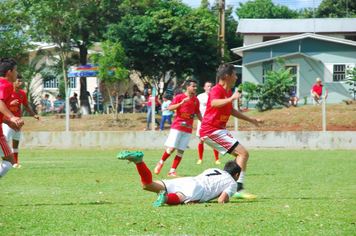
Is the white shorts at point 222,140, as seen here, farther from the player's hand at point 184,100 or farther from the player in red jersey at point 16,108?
the player in red jersey at point 16,108

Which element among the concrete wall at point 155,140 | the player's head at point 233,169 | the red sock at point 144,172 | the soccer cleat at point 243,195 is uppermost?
the red sock at point 144,172

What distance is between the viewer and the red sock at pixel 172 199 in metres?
6.86

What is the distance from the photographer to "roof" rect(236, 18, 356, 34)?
140ft

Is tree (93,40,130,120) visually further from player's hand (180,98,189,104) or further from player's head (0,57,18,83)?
player's head (0,57,18,83)

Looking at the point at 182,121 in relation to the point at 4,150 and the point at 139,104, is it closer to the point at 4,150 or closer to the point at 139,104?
the point at 4,150

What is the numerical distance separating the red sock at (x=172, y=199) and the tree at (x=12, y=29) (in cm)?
2756

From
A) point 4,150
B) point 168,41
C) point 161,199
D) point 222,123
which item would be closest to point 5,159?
point 4,150

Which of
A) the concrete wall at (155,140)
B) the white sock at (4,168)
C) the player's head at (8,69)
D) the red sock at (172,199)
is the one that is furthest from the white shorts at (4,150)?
the concrete wall at (155,140)

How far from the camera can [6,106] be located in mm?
7266

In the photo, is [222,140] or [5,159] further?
[222,140]

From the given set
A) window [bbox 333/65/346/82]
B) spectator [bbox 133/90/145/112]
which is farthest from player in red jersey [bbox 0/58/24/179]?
window [bbox 333/65/346/82]

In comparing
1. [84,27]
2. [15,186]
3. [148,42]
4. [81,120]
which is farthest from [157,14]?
[15,186]

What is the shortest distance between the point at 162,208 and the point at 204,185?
2.58 feet

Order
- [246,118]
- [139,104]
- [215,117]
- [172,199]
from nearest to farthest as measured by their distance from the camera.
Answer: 1. [172,199]
2. [215,117]
3. [246,118]
4. [139,104]
